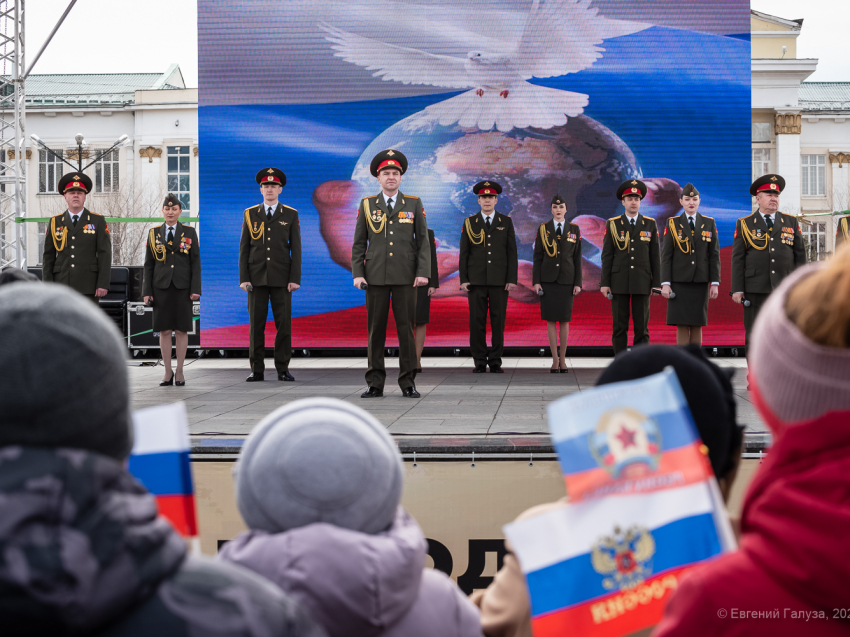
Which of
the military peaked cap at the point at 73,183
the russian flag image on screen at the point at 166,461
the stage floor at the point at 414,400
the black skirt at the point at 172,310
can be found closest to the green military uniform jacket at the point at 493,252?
the stage floor at the point at 414,400

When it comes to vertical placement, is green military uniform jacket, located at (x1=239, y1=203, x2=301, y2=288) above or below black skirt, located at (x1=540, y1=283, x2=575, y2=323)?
above

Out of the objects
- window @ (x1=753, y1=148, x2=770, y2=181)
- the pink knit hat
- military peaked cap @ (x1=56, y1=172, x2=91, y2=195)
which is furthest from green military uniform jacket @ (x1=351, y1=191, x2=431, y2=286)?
window @ (x1=753, y1=148, x2=770, y2=181)

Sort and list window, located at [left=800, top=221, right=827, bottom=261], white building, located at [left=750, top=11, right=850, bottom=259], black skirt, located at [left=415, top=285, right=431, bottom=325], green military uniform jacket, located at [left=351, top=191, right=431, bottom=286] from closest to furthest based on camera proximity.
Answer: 1. green military uniform jacket, located at [left=351, top=191, right=431, bottom=286]
2. black skirt, located at [left=415, top=285, right=431, bottom=325]
3. white building, located at [left=750, top=11, right=850, bottom=259]
4. window, located at [left=800, top=221, right=827, bottom=261]

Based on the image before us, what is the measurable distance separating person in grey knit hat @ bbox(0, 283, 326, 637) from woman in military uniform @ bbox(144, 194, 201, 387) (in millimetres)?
7591

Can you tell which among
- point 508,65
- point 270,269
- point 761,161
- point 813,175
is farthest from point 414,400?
point 813,175

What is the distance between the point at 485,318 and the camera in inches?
383

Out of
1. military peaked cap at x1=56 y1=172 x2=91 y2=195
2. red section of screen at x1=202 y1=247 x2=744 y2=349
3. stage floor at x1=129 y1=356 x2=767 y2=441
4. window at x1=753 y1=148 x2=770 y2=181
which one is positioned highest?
window at x1=753 y1=148 x2=770 y2=181

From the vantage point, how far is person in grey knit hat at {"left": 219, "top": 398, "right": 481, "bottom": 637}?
1.22 meters

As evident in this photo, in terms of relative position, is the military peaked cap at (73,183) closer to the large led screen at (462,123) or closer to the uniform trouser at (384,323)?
the uniform trouser at (384,323)

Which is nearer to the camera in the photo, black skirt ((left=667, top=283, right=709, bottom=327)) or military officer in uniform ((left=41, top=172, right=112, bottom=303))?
military officer in uniform ((left=41, top=172, right=112, bottom=303))

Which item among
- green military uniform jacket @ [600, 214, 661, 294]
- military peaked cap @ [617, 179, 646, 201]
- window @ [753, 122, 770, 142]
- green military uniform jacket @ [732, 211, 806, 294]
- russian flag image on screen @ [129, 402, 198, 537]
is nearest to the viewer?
russian flag image on screen @ [129, 402, 198, 537]

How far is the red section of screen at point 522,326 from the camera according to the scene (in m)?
11.4

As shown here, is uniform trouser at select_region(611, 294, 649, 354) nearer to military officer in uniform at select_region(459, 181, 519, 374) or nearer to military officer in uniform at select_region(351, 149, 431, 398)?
military officer in uniform at select_region(459, 181, 519, 374)

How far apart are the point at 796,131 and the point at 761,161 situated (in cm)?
139
